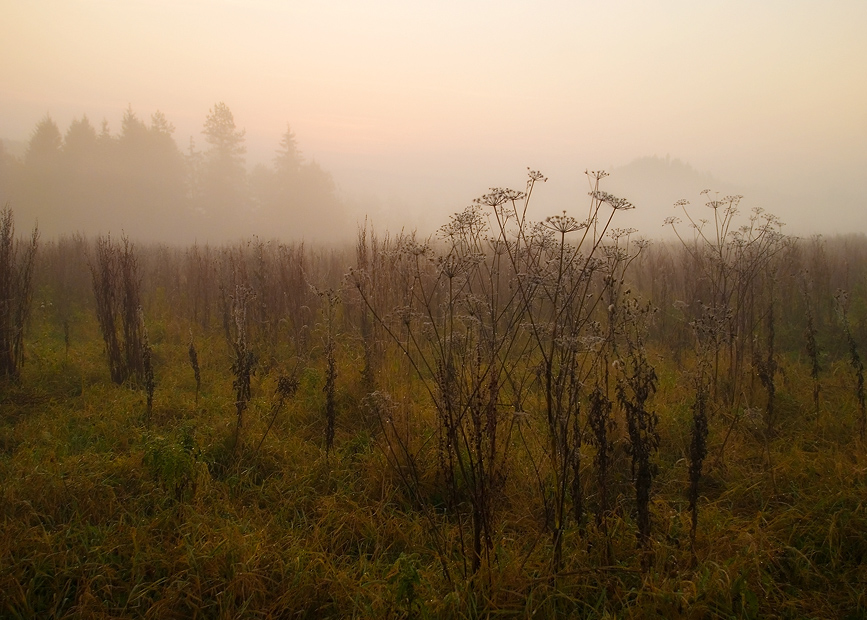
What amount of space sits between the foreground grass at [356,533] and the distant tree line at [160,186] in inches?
1113

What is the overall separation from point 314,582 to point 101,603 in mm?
919

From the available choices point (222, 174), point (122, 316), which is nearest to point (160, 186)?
point (222, 174)

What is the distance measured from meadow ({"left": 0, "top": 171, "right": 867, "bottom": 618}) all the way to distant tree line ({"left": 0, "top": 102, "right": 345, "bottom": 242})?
2752 centimetres

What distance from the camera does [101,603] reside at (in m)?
2.11

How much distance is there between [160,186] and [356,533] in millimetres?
41202

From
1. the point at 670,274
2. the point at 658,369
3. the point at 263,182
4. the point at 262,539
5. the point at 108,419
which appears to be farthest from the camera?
the point at 263,182

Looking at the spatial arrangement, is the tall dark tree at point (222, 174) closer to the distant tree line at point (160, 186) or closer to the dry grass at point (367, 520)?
the distant tree line at point (160, 186)

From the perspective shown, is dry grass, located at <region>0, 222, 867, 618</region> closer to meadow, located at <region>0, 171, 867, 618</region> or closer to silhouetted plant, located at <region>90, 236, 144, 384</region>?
meadow, located at <region>0, 171, 867, 618</region>

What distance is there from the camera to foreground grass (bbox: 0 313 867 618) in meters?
2.09

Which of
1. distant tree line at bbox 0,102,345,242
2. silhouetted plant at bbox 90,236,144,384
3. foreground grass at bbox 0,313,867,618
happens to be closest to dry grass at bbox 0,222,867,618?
foreground grass at bbox 0,313,867,618

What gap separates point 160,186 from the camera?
36781mm

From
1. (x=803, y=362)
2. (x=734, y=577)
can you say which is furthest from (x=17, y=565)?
(x=803, y=362)

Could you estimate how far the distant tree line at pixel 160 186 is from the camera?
3278 centimetres

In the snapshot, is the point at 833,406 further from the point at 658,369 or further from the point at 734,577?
the point at 734,577
